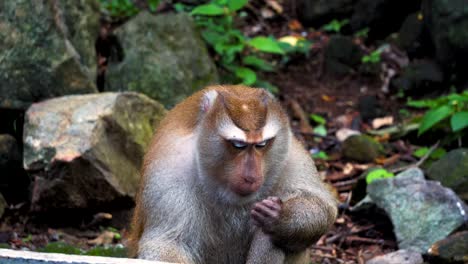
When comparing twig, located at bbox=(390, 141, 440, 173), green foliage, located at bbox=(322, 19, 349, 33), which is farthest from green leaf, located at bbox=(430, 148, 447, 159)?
green foliage, located at bbox=(322, 19, 349, 33)

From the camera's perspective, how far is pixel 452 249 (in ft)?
19.2

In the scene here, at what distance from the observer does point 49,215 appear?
6.66 meters

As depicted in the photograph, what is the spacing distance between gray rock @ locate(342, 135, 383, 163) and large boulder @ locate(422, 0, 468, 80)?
1.66 metres

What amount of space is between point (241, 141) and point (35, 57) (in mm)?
3533

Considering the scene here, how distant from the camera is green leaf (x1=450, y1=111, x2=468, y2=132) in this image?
7.64 metres

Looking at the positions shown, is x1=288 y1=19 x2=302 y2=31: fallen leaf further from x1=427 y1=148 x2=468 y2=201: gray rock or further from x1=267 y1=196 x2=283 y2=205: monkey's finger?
x1=267 y1=196 x2=283 y2=205: monkey's finger

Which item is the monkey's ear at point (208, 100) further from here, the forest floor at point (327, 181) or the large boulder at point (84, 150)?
the forest floor at point (327, 181)

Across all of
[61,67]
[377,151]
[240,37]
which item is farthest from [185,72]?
[377,151]

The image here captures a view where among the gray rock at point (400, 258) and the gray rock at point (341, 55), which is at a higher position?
the gray rock at point (341, 55)

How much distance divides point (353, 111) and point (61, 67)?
3.95 m

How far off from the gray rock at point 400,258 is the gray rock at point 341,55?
181 inches

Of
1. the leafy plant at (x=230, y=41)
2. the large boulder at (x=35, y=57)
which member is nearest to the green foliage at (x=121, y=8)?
the leafy plant at (x=230, y=41)

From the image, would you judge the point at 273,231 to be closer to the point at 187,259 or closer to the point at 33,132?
the point at 187,259

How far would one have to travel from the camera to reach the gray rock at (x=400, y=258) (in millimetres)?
6145
